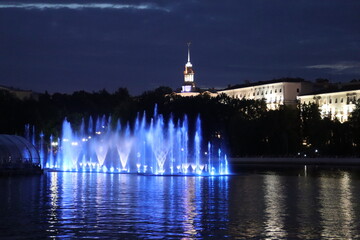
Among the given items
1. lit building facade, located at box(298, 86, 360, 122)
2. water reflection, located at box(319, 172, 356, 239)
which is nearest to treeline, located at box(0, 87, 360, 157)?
lit building facade, located at box(298, 86, 360, 122)

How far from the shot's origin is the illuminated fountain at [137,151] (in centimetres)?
7138

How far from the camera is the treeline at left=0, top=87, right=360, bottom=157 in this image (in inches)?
3782

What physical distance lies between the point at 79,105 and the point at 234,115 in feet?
173

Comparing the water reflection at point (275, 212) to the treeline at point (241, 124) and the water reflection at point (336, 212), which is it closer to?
the water reflection at point (336, 212)

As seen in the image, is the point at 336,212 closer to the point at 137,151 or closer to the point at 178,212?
the point at 178,212

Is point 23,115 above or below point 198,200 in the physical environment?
above

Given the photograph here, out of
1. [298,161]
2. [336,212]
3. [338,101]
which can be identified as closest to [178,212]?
[336,212]

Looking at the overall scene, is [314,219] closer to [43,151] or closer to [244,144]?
[43,151]

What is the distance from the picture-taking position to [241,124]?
10525 centimetres

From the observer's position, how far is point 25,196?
102 feet

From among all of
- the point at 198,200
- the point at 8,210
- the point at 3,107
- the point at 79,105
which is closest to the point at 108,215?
the point at 8,210

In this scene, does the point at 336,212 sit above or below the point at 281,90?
below

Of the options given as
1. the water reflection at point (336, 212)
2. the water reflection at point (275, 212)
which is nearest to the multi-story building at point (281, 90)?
the water reflection at point (336, 212)

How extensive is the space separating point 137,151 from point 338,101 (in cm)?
7568
